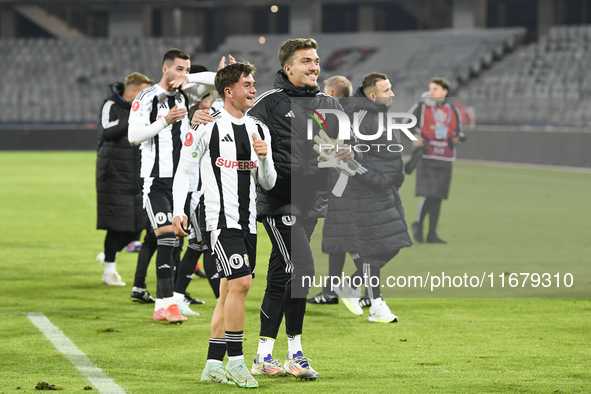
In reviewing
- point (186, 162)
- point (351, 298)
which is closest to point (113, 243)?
point (351, 298)

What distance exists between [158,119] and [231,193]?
82.7 inches

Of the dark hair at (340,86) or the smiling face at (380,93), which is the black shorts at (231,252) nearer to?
the smiling face at (380,93)

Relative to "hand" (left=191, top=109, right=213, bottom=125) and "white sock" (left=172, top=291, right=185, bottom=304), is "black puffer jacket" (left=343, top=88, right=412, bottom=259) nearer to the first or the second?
"white sock" (left=172, top=291, right=185, bottom=304)

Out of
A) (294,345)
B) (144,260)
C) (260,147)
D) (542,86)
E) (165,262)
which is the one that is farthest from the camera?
(542,86)

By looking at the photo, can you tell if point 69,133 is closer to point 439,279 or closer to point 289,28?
point 289,28

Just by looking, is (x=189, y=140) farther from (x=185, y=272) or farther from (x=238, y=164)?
(x=185, y=272)

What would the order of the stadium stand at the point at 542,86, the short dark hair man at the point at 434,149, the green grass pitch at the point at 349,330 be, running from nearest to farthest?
the green grass pitch at the point at 349,330 → the short dark hair man at the point at 434,149 → the stadium stand at the point at 542,86

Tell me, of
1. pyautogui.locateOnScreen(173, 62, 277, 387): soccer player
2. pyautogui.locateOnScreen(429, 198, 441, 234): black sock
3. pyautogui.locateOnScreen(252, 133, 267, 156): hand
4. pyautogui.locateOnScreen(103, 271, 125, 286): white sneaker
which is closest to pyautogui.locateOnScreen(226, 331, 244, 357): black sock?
pyautogui.locateOnScreen(173, 62, 277, 387): soccer player

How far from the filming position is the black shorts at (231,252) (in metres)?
4.93

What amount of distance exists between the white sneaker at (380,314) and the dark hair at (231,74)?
2.67 metres

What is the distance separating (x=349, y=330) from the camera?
673cm

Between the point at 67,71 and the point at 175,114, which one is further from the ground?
the point at 67,71

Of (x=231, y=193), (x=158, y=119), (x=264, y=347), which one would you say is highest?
(x=158, y=119)

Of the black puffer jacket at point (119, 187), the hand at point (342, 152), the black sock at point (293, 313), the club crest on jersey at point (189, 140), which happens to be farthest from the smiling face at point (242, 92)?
the black puffer jacket at point (119, 187)
